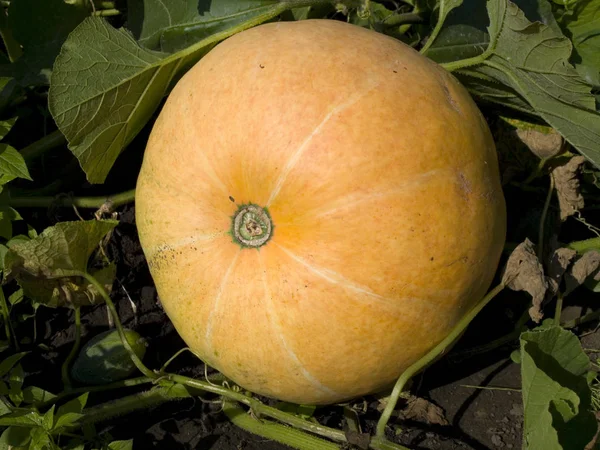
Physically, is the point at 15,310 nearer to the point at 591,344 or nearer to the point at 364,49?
the point at 364,49

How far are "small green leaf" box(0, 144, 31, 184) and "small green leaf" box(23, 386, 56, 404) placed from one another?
67 centimetres

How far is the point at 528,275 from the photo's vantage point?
6.84ft

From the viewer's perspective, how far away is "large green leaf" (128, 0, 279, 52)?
7.88 ft

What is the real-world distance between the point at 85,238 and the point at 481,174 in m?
1.28

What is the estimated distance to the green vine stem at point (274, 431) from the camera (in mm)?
2240

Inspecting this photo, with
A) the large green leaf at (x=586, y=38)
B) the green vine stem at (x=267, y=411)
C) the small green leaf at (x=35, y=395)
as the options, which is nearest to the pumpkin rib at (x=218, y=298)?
the green vine stem at (x=267, y=411)

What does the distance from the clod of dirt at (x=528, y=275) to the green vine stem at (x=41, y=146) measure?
171cm

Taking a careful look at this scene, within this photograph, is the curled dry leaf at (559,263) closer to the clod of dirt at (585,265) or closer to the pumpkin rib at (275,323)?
the clod of dirt at (585,265)

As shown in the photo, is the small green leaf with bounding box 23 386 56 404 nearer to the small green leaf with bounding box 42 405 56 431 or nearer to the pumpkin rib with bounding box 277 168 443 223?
the small green leaf with bounding box 42 405 56 431

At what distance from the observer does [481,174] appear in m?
1.99

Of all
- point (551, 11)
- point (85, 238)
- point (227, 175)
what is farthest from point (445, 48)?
point (85, 238)

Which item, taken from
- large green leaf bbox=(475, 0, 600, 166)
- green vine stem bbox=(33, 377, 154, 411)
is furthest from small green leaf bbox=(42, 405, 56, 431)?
large green leaf bbox=(475, 0, 600, 166)

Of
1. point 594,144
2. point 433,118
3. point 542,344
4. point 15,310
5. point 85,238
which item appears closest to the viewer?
point 542,344

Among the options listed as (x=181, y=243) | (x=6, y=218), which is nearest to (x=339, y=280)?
(x=181, y=243)
